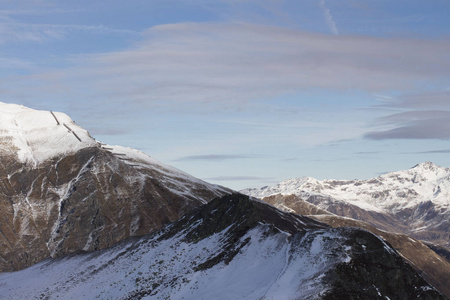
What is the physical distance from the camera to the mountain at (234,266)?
209ft

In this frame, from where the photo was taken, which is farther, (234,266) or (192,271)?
(192,271)

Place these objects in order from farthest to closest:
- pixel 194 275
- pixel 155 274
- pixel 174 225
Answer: pixel 174 225 → pixel 155 274 → pixel 194 275

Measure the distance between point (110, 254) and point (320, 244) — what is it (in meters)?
75.1

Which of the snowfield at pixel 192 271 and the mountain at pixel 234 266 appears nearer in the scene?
the mountain at pixel 234 266

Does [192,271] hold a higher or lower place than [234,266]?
lower

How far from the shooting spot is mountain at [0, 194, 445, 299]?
6362cm

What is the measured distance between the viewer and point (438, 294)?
6338 cm

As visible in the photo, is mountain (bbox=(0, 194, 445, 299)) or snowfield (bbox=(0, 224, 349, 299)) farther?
snowfield (bbox=(0, 224, 349, 299))

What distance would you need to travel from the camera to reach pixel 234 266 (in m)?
83.1

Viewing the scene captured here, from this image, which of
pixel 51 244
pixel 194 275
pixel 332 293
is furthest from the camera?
pixel 51 244

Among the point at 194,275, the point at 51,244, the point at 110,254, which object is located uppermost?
the point at 194,275

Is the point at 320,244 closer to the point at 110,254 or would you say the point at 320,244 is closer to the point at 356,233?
the point at 356,233

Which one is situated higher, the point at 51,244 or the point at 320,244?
the point at 320,244

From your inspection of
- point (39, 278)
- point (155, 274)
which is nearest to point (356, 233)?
point (155, 274)
